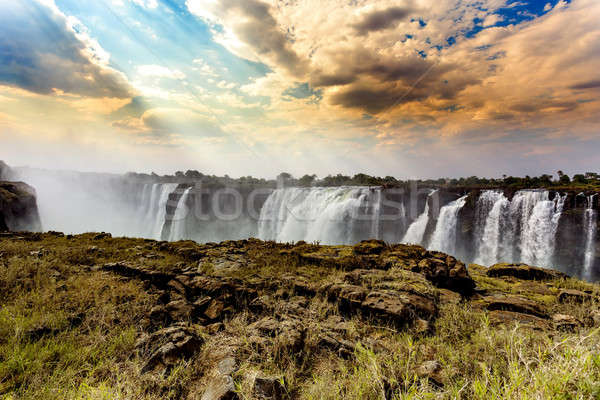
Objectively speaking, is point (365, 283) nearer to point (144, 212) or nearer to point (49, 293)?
point (49, 293)

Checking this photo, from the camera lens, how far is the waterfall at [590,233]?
12.9 metres

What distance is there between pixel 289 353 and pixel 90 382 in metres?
1.98

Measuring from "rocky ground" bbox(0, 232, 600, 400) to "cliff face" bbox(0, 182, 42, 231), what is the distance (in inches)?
701

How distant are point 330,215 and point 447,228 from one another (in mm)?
8938

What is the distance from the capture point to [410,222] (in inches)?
751

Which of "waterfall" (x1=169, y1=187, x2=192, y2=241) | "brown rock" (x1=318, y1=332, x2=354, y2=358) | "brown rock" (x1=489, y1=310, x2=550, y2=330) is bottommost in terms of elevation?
"waterfall" (x1=169, y1=187, x2=192, y2=241)

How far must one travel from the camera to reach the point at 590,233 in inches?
511

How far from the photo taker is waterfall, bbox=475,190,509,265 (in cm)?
1575

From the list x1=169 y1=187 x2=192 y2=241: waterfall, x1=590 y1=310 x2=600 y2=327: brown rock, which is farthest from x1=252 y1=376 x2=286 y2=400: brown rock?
x1=169 y1=187 x2=192 y2=241: waterfall

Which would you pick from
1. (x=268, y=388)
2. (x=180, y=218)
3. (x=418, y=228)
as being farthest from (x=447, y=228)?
(x=180, y=218)

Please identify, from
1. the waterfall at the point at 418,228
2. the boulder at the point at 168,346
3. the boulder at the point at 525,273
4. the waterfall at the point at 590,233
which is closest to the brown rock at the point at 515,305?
the boulder at the point at 525,273

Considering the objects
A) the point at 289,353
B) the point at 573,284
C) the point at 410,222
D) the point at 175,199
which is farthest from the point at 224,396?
the point at 175,199

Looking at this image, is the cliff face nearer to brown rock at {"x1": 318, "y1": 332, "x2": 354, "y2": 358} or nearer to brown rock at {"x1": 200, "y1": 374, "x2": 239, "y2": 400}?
brown rock at {"x1": 200, "y1": 374, "x2": 239, "y2": 400}

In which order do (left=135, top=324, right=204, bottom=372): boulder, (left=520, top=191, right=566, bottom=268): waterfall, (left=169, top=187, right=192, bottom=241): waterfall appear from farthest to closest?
1. (left=169, top=187, right=192, bottom=241): waterfall
2. (left=520, top=191, right=566, bottom=268): waterfall
3. (left=135, top=324, right=204, bottom=372): boulder
